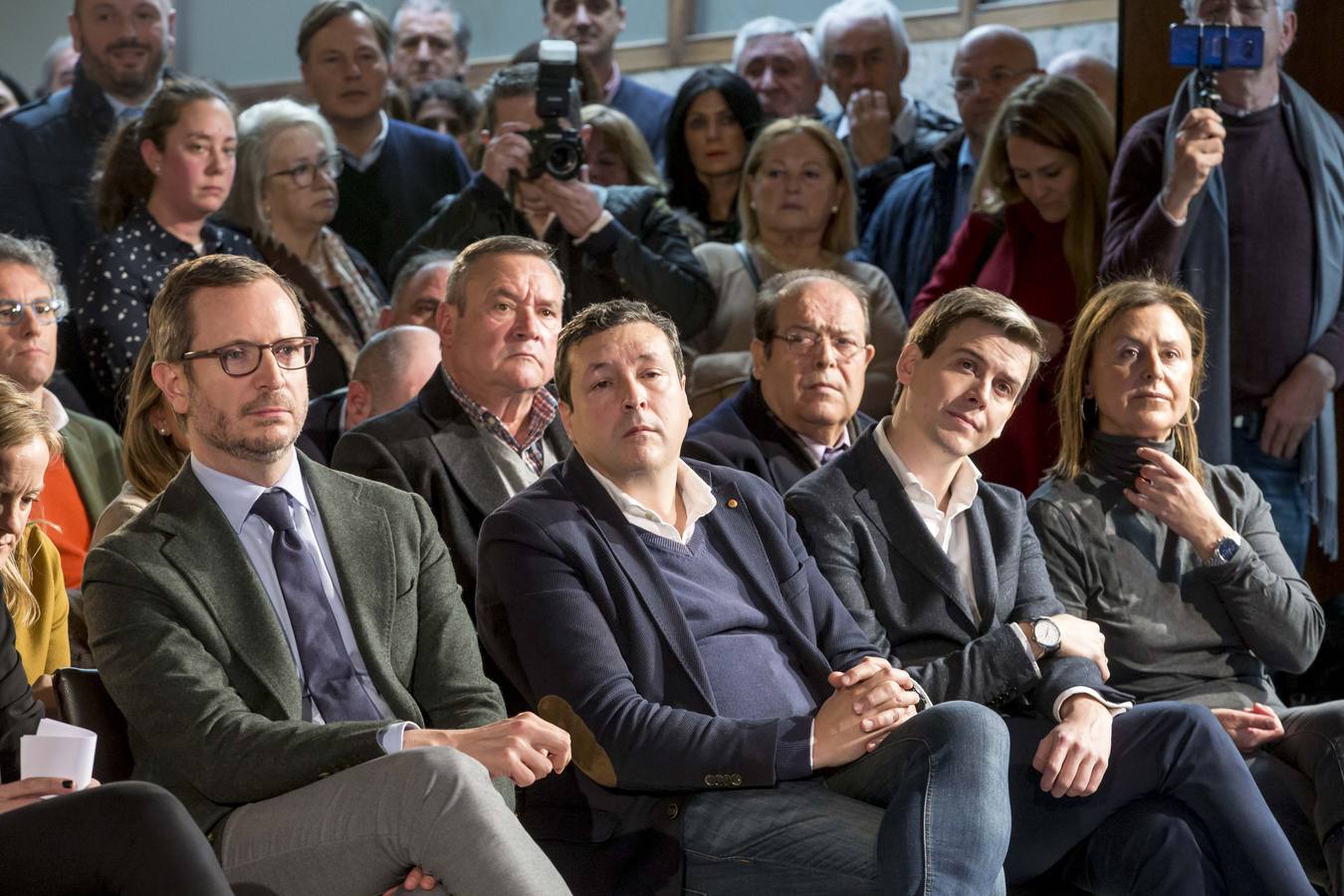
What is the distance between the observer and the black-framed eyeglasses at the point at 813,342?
3363 millimetres

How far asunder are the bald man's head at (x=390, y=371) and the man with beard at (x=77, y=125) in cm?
109

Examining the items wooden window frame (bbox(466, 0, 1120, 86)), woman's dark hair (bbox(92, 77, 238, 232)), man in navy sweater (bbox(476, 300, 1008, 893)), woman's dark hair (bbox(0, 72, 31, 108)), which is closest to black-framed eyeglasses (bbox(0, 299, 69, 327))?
woman's dark hair (bbox(92, 77, 238, 232))

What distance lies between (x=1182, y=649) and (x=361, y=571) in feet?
4.81

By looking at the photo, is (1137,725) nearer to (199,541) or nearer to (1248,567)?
(1248,567)

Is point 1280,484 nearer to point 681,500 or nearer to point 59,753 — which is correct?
point 681,500

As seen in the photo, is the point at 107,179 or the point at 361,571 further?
the point at 107,179

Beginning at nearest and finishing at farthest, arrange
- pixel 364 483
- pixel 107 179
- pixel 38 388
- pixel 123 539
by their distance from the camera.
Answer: pixel 123 539, pixel 364 483, pixel 38 388, pixel 107 179

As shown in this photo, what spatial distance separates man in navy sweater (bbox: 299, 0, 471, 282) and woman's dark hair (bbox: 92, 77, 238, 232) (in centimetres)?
73

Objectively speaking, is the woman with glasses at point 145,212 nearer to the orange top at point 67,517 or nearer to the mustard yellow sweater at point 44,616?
the orange top at point 67,517

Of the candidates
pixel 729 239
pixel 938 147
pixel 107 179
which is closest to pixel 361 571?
pixel 107 179

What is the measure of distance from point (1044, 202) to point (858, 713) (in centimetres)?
204

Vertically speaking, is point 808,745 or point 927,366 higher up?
point 927,366

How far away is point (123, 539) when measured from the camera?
2152mm

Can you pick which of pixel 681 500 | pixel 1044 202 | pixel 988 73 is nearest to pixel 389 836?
pixel 681 500
